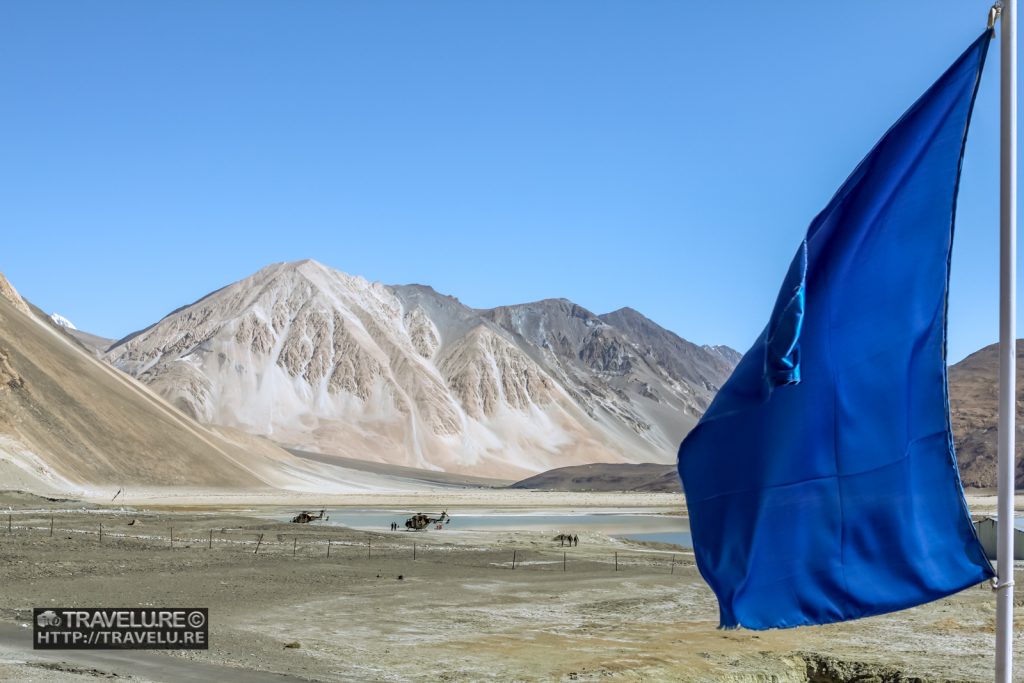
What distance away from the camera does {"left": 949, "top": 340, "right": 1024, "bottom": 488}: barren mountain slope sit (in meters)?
124

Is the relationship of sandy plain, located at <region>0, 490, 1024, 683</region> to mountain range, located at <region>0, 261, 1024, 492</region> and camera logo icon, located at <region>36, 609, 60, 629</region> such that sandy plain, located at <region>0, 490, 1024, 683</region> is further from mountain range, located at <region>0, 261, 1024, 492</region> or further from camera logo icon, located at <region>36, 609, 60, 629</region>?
mountain range, located at <region>0, 261, 1024, 492</region>

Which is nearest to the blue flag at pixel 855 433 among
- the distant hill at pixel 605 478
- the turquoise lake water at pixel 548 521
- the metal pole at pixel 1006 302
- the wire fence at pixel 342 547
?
the metal pole at pixel 1006 302

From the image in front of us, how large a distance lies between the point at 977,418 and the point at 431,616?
12833cm

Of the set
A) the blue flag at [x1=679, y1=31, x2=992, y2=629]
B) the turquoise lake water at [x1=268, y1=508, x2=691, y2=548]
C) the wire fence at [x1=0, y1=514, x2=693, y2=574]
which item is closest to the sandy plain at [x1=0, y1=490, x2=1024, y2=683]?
the wire fence at [x1=0, y1=514, x2=693, y2=574]

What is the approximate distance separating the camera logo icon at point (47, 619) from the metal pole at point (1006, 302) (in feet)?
56.2

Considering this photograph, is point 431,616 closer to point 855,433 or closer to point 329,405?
point 855,433

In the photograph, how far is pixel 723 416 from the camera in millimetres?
5738

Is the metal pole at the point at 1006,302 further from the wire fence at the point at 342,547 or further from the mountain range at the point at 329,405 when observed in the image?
the mountain range at the point at 329,405

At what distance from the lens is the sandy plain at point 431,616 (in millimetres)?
16656

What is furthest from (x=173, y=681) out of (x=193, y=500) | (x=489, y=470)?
(x=489, y=470)

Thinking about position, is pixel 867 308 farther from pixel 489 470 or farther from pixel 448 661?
pixel 489 470

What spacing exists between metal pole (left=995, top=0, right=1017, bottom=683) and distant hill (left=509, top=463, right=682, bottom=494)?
452ft

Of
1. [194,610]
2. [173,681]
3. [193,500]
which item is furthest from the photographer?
[193,500]

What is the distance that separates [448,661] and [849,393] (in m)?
13.4
